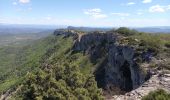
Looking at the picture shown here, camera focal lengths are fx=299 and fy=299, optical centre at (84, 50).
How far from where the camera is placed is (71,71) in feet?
158

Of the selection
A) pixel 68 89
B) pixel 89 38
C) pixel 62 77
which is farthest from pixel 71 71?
pixel 89 38

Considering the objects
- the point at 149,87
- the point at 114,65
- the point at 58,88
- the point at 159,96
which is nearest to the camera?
the point at 159,96

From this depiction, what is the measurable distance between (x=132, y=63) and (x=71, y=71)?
20791mm

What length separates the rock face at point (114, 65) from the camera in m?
62.7

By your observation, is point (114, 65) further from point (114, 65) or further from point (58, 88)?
point (58, 88)

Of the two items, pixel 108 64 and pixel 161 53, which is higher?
pixel 161 53

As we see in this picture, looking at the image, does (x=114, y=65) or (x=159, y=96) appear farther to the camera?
(x=114, y=65)

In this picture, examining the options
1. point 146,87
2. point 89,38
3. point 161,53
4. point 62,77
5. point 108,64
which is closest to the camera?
point 146,87

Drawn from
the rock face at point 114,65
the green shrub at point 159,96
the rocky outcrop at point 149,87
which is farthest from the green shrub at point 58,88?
the green shrub at point 159,96

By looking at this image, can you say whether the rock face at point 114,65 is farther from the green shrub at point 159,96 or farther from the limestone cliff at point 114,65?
the green shrub at point 159,96

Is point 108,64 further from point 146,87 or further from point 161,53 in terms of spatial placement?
point 146,87

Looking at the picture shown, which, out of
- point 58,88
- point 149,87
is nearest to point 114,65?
point 58,88

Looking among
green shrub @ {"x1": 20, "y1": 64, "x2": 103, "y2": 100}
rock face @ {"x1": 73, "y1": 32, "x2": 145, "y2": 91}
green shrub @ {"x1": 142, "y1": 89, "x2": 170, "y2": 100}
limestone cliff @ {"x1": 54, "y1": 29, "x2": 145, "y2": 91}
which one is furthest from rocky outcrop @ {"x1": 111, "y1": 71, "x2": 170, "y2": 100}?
rock face @ {"x1": 73, "y1": 32, "x2": 145, "y2": 91}

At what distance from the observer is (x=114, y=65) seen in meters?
81.3
